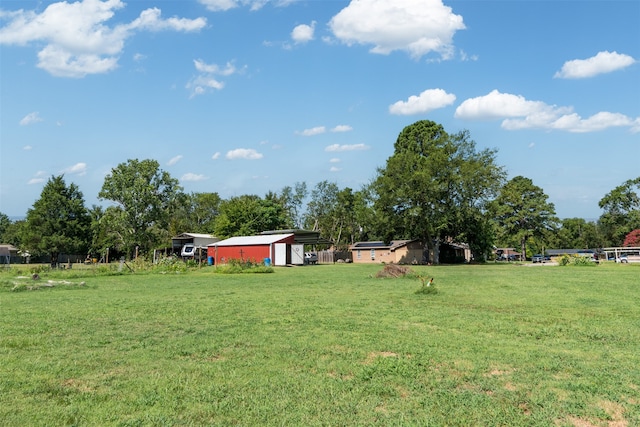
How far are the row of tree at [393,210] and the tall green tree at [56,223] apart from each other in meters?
0.09

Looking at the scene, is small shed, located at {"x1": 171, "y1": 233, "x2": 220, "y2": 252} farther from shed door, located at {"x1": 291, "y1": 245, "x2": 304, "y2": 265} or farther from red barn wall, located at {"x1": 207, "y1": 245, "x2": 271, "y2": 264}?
shed door, located at {"x1": 291, "y1": 245, "x2": 304, "y2": 265}

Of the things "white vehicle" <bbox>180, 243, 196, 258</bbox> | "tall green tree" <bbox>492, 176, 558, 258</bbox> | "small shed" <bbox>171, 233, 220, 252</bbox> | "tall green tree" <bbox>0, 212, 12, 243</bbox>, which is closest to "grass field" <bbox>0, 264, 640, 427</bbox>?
"white vehicle" <bbox>180, 243, 196, 258</bbox>

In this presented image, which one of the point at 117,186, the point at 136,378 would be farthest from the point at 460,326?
the point at 117,186

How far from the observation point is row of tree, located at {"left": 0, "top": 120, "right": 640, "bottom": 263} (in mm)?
44500

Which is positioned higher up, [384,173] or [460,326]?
[384,173]

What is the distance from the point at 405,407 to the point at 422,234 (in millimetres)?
42965

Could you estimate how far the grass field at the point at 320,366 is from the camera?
4.57 meters

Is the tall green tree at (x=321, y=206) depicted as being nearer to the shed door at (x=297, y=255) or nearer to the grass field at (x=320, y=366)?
the shed door at (x=297, y=255)

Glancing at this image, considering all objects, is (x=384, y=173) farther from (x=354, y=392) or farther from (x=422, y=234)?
(x=354, y=392)

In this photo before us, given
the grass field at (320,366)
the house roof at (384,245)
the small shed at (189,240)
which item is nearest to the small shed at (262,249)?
the small shed at (189,240)

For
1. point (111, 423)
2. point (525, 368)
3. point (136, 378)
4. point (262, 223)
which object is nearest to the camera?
point (111, 423)

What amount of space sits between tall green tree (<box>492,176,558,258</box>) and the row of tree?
0.15m

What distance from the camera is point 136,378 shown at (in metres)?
5.66

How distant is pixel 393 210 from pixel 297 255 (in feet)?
34.7
